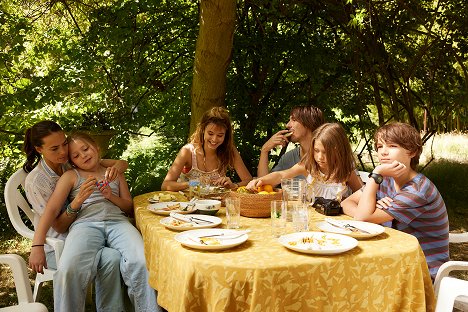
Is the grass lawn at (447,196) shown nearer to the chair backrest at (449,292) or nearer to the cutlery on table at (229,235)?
the cutlery on table at (229,235)

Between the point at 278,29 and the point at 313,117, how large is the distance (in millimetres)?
2578

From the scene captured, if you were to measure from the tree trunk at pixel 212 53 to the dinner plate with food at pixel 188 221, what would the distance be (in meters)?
2.10

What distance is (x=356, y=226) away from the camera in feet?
8.12

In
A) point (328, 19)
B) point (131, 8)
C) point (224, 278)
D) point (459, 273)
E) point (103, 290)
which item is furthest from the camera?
point (328, 19)

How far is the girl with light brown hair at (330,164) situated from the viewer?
3047 mm

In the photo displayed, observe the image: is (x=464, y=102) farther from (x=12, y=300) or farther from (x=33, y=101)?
(x=12, y=300)

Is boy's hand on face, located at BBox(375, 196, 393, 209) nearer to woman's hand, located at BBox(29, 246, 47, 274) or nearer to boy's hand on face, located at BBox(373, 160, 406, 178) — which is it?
boy's hand on face, located at BBox(373, 160, 406, 178)

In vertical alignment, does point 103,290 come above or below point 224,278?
below

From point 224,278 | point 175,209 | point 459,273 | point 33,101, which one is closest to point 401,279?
point 224,278

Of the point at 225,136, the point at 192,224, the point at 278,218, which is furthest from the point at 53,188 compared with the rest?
the point at 278,218

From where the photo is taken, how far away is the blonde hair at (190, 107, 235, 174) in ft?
12.4

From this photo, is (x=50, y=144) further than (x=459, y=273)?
No

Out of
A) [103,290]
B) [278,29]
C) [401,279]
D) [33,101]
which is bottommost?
[103,290]

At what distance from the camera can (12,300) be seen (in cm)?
393
